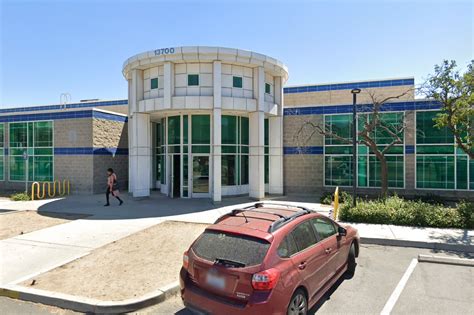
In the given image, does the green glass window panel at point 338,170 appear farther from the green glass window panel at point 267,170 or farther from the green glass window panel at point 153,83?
the green glass window panel at point 153,83

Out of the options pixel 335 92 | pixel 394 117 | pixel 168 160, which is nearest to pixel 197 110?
pixel 168 160

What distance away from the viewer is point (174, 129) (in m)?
17.2

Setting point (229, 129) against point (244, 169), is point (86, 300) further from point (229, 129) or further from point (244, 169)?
point (244, 169)

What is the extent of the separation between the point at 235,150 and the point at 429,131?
1056cm

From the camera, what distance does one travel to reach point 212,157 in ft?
50.4

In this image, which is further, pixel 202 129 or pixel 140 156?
pixel 202 129

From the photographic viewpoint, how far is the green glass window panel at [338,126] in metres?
17.4

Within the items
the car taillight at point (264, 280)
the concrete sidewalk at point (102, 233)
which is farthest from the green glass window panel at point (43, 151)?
the car taillight at point (264, 280)

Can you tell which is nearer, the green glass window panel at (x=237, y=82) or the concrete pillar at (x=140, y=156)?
the green glass window panel at (x=237, y=82)

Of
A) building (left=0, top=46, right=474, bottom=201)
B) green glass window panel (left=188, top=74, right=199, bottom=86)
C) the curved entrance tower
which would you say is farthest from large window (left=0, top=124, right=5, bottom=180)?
green glass window panel (left=188, top=74, right=199, bottom=86)

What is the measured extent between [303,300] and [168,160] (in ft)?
46.9

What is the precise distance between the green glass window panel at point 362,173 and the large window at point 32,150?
63.6ft

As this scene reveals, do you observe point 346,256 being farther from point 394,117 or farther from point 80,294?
point 394,117

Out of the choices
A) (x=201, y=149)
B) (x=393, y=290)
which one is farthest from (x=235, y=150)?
(x=393, y=290)
